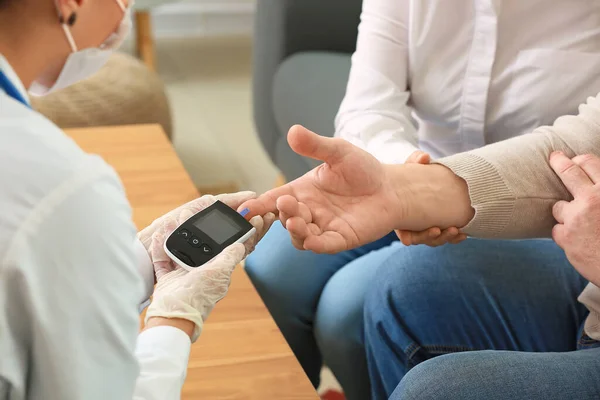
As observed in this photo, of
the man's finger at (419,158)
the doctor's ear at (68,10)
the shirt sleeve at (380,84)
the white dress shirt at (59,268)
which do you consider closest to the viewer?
the white dress shirt at (59,268)

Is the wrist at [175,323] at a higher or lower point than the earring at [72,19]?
lower

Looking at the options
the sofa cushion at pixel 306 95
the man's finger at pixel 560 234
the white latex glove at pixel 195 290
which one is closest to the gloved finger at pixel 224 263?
the white latex glove at pixel 195 290

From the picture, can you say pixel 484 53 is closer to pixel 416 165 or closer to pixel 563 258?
pixel 416 165

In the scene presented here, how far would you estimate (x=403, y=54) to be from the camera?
1225mm

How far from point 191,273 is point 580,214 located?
1.64 ft

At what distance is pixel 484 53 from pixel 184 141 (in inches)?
64.7

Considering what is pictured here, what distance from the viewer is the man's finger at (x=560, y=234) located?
96 cm

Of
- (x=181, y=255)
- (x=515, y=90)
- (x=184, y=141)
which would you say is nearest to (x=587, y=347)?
(x=515, y=90)

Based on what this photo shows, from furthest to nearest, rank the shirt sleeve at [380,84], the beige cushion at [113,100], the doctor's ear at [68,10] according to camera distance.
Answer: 1. the beige cushion at [113,100]
2. the shirt sleeve at [380,84]
3. the doctor's ear at [68,10]

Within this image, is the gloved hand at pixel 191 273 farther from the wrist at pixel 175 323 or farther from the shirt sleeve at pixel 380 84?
the shirt sleeve at pixel 380 84

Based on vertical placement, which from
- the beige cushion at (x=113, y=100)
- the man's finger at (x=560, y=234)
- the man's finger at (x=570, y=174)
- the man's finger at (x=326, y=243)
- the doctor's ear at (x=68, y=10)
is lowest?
the beige cushion at (x=113, y=100)

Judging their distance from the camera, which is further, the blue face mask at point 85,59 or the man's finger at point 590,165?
the man's finger at point 590,165

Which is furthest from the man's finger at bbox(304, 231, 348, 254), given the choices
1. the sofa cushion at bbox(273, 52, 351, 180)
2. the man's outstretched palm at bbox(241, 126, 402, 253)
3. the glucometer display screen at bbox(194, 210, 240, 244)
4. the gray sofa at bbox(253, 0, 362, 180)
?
the gray sofa at bbox(253, 0, 362, 180)

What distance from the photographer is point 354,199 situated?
101cm
